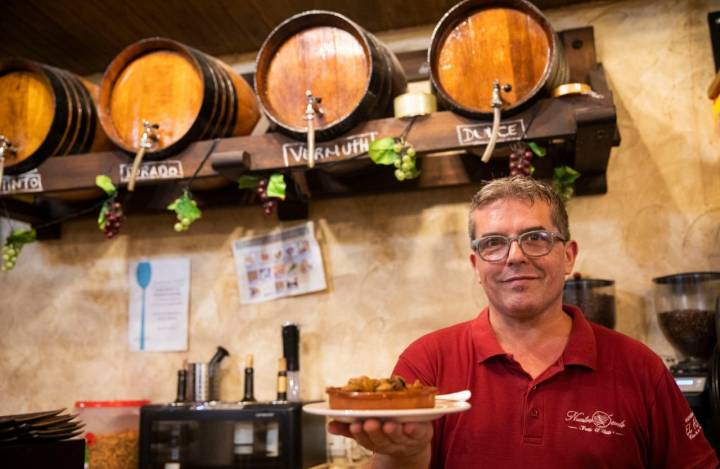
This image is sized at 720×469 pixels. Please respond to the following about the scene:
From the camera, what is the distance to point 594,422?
5.54 feet

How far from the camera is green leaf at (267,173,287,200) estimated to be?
277 centimetres

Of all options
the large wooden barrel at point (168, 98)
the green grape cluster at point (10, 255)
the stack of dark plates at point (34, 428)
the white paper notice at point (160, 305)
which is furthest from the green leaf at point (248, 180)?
the stack of dark plates at point (34, 428)

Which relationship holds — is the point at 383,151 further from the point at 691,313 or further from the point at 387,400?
the point at 387,400

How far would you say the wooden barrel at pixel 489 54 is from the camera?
8.36 feet

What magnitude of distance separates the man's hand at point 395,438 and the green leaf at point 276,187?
4.54 feet

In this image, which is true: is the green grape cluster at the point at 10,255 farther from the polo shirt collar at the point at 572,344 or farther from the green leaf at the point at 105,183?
the polo shirt collar at the point at 572,344

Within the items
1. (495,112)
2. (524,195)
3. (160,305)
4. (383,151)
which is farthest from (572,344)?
(160,305)

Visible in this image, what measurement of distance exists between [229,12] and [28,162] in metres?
1.08

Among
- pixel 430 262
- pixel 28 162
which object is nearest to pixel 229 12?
pixel 28 162

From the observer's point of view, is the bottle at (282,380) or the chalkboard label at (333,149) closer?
the chalkboard label at (333,149)

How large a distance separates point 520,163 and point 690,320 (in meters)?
0.85

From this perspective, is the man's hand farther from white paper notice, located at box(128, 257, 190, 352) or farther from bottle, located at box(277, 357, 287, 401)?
white paper notice, located at box(128, 257, 190, 352)

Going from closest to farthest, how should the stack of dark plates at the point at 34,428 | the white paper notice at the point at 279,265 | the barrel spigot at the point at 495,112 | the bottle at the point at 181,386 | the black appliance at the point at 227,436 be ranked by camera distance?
the stack of dark plates at the point at 34,428
the barrel spigot at the point at 495,112
the black appliance at the point at 227,436
the bottle at the point at 181,386
the white paper notice at the point at 279,265

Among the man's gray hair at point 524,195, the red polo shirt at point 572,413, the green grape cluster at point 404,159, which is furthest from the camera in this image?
the green grape cluster at point 404,159
